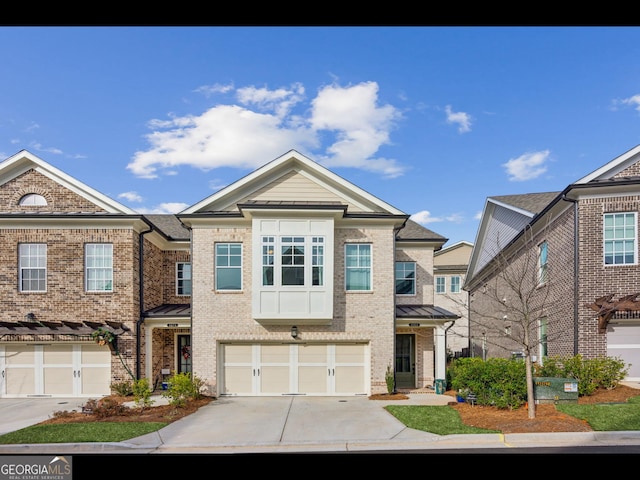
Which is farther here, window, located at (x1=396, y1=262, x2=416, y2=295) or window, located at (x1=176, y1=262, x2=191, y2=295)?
window, located at (x1=176, y1=262, x2=191, y2=295)

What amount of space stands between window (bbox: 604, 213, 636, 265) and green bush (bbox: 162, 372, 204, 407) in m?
13.0

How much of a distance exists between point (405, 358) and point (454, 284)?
14.6 meters

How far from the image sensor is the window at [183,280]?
63.3 feet

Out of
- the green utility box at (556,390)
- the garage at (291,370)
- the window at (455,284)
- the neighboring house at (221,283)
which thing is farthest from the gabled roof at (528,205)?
the garage at (291,370)

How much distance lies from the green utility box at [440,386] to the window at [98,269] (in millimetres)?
11693

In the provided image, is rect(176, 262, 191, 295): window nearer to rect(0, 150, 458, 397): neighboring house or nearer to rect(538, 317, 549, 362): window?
rect(0, 150, 458, 397): neighboring house

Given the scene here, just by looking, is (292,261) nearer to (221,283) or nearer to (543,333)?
(221,283)

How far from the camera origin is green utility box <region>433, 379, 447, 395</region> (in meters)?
16.1

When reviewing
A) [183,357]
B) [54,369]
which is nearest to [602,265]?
[183,357]

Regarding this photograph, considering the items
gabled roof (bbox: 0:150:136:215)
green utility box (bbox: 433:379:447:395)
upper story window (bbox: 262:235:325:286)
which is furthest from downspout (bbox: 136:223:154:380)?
green utility box (bbox: 433:379:447:395)

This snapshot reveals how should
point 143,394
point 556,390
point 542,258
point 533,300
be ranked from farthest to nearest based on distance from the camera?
point 533,300 → point 542,258 → point 143,394 → point 556,390

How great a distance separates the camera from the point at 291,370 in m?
16.0
